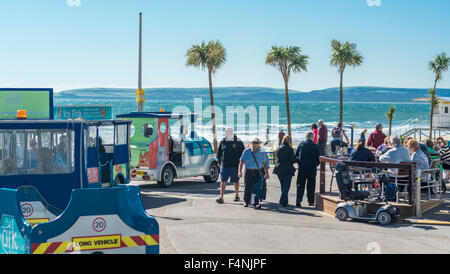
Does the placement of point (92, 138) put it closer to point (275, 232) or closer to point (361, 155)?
point (275, 232)

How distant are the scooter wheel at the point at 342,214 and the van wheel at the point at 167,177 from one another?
21.4ft

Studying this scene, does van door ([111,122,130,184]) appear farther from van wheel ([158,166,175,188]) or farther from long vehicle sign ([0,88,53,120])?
long vehicle sign ([0,88,53,120])

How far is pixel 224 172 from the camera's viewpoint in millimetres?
14023

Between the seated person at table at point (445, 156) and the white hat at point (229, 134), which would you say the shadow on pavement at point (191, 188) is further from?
the seated person at table at point (445, 156)

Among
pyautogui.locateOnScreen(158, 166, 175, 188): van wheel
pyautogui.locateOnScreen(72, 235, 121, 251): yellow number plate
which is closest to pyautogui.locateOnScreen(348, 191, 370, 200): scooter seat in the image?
pyautogui.locateOnScreen(72, 235, 121, 251): yellow number plate

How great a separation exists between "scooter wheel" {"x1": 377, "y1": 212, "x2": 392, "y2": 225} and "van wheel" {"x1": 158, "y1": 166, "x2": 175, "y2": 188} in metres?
7.34

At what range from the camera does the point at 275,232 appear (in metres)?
10.3

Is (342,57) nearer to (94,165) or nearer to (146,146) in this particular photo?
(146,146)

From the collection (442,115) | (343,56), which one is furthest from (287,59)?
(442,115)

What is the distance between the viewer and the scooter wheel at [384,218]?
36.2 feet

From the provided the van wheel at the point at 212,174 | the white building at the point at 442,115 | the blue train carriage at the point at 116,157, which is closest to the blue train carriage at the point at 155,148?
the van wheel at the point at 212,174

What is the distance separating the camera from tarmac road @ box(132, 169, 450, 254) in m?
9.12

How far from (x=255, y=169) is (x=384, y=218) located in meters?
3.12
